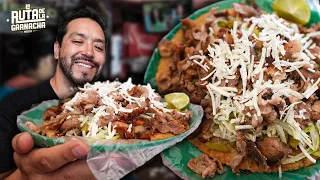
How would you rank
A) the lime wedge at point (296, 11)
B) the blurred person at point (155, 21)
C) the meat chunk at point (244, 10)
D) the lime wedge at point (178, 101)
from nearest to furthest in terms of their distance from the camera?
the lime wedge at point (178, 101) → the blurred person at point (155, 21) → the meat chunk at point (244, 10) → the lime wedge at point (296, 11)

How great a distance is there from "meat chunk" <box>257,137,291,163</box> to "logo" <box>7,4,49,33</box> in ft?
2.99

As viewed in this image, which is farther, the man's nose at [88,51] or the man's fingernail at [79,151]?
the man's nose at [88,51]

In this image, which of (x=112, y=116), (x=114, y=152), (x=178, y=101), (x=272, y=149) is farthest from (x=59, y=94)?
(x=272, y=149)

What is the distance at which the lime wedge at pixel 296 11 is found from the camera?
2037 mm

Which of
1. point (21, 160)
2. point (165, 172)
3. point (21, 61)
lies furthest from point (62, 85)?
point (165, 172)

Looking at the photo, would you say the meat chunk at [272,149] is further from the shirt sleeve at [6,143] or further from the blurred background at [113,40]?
the shirt sleeve at [6,143]

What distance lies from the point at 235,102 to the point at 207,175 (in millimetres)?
298

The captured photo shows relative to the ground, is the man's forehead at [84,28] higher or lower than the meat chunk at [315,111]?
higher

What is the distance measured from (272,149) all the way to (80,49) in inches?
31.4

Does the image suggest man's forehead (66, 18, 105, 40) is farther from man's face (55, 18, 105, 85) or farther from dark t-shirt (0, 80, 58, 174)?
dark t-shirt (0, 80, 58, 174)

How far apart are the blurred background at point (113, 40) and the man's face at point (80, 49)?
1.6 inches

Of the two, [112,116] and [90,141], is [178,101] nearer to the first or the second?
[112,116]

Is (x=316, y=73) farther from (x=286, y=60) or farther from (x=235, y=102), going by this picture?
(x=235, y=102)

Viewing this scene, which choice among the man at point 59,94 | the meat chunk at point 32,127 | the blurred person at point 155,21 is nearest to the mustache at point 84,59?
the man at point 59,94
